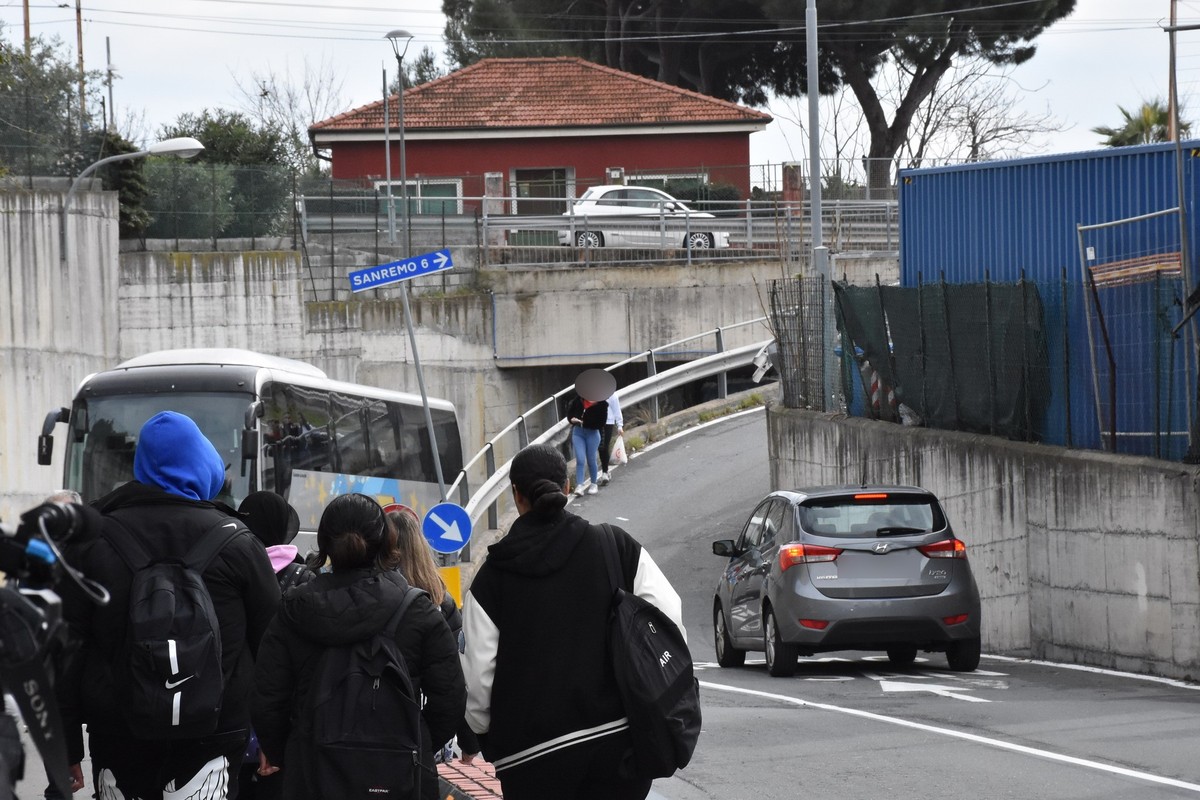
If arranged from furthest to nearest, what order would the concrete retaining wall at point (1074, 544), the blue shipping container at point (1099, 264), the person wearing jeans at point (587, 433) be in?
the person wearing jeans at point (587, 433), the blue shipping container at point (1099, 264), the concrete retaining wall at point (1074, 544)

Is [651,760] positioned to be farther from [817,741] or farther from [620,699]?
A: [817,741]

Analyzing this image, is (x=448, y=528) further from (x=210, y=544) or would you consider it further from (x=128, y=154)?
(x=210, y=544)

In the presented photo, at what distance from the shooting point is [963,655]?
13547 millimetres

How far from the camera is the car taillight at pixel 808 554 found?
43.1ft

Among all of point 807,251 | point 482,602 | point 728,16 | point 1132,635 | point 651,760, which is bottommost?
point 1132,635

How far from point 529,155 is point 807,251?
13.3 metres

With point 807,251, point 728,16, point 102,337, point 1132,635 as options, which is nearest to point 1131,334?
point 1132,635

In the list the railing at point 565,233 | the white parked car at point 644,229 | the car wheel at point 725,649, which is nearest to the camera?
the car wheel at point 725,649

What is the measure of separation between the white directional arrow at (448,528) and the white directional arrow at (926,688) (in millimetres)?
5146

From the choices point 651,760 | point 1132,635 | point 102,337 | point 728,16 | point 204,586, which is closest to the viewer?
point 651,760

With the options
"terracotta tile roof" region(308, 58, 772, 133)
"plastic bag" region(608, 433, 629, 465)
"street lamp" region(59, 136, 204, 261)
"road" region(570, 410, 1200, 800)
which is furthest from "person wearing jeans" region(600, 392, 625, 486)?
"terracotta tile roof" region(308, 58, 772, 133)

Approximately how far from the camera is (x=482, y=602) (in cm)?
482

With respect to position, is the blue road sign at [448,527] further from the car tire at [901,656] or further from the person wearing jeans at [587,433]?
the person wearing jeans at [587,433]

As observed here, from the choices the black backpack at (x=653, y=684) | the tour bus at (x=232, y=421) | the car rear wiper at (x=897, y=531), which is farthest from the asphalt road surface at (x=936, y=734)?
the tour bus at (x=232, y=421)
